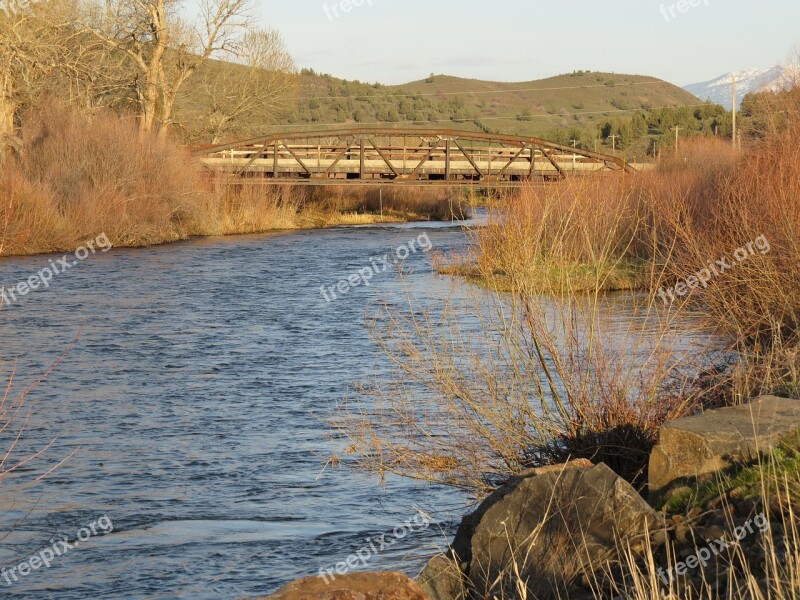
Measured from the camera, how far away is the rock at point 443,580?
243 inches

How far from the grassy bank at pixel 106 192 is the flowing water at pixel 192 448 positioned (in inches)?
259

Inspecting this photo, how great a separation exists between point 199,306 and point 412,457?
40.9ft

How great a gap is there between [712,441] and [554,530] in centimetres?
123

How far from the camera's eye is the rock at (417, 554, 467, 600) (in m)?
6.17

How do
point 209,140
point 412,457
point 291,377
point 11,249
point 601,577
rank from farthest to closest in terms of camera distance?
point 209,140 < point 11,249 < point 291,377 < point 412,457 < point 601,577

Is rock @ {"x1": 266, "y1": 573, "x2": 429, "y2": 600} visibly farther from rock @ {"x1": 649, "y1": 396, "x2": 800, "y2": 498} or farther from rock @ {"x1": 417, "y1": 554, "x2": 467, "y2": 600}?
rock @ {"x1": 649, "y1": 396, "x2": 800, "y2": 498}

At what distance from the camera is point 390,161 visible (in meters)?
47.4

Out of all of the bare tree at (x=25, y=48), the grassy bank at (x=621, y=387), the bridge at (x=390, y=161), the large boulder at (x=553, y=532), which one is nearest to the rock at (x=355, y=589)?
the grassy bank at (x=621, y=387)

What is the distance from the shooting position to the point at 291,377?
1385 centimetres

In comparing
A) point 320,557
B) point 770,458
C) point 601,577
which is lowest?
point 320,557

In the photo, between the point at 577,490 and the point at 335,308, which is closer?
the point at 577,490

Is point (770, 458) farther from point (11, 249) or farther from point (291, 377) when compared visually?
point (11, 249)

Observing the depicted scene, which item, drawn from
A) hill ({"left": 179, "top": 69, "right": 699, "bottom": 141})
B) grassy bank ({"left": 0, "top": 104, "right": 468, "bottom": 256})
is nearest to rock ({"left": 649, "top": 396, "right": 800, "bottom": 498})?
grassy bank ({"left": 0, "top": 104, "right": 468, "bottom": 256})

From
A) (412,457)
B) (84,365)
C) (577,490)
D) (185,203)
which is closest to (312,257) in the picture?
(185,203)
